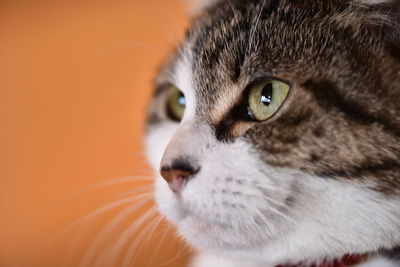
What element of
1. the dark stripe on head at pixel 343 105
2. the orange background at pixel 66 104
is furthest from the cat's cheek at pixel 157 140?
the orange background at pixel 66 104

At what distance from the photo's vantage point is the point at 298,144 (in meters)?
0.52

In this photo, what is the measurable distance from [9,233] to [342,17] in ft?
3.01

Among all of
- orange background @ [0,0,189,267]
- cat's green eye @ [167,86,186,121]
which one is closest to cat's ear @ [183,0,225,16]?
cat's green eye @ [167,86,186,121]

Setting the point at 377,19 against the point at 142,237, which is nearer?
the point at 377,19

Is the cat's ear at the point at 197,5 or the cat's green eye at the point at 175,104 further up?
the cat's ear at the point at 197,5

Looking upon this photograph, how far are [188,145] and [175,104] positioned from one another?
23 centimetres

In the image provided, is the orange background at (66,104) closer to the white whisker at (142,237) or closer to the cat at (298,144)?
the white whisker at (142,237)

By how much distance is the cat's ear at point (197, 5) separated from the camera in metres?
0.83

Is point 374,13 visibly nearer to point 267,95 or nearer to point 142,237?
point 267,95

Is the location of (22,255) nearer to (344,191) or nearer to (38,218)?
(38,218)

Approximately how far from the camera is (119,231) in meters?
1.03

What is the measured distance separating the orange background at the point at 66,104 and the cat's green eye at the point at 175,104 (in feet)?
1.29

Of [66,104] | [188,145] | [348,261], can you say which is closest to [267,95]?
[188,145]

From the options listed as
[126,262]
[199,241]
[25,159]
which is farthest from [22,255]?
[199,241]
